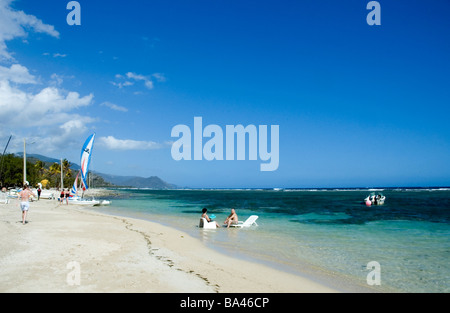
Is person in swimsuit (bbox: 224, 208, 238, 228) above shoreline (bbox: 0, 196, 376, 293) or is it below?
below

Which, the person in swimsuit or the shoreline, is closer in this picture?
the shoreline

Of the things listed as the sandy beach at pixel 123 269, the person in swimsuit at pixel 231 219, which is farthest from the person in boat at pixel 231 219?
the sandy beach at pixel 123 269

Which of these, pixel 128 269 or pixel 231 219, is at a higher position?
pixel 128 269

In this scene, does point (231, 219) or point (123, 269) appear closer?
point (123, 269)

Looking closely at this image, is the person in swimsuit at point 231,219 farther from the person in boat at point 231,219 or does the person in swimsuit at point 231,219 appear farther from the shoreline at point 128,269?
the shoreline at point 128,269

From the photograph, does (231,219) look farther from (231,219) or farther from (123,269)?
(123,269)

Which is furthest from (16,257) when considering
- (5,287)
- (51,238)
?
(51,238)

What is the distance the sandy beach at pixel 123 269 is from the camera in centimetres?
643

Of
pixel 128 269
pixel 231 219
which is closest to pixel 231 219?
pixel 231 219

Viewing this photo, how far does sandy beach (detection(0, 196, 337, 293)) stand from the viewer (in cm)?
643

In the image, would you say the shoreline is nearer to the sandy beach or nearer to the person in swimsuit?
the sandy beach

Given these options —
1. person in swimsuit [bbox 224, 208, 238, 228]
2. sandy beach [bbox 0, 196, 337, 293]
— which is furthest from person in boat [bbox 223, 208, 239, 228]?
sandy beach [bbox 0, 196, 337, 293]

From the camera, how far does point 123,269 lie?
7.76m
